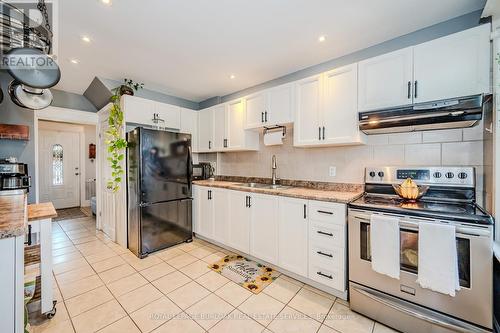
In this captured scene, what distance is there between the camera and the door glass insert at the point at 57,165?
535cm

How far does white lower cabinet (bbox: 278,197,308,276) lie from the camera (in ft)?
6.87

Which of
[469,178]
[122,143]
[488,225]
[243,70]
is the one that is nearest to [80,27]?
[122,143]

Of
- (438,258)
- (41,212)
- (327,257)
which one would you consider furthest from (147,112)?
(438,258)

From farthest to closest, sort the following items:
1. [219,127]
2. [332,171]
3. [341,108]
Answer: [219,127] → [332,171] → [341,108]

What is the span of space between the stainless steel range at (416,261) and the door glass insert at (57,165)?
22.6ft

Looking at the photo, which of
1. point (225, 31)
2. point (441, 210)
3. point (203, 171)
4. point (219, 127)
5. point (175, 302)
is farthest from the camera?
point (203, 171)

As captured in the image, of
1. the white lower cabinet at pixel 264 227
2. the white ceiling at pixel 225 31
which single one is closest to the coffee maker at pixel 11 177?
the white ceiling at pixel 225 31

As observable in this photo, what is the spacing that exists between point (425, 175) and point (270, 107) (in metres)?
1.79

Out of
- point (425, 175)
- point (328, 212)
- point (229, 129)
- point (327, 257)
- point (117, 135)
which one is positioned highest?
point (229, 129)

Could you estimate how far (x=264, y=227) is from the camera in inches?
95.7

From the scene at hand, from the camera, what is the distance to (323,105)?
2277 millimetres

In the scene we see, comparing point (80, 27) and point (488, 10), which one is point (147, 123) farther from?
point (488, 10)

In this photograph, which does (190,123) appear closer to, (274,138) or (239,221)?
(274,138)

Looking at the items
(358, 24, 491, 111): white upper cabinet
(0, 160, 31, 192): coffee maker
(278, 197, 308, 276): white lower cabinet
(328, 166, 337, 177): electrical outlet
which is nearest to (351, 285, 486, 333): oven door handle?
(278, 197, 308, 276): white lower cabinet
